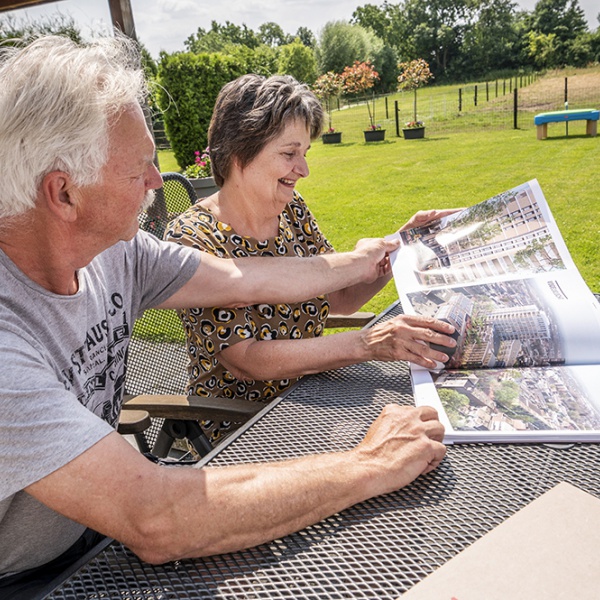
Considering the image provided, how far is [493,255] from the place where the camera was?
1570 millimetres

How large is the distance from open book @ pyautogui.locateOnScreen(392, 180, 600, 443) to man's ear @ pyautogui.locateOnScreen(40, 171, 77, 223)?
2.52 ft

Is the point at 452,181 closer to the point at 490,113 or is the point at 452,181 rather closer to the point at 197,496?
the point at 197,496

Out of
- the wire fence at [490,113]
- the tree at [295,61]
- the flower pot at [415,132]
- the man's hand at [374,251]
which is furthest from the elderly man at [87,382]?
the tree at [295,61]

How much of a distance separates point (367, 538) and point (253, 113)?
1253 mm

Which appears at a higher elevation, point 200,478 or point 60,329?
point 60,329

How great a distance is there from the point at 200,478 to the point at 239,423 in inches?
26.4

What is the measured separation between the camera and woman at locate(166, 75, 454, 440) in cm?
154

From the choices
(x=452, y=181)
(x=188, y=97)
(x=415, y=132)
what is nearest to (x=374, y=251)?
(x=452, y=181)

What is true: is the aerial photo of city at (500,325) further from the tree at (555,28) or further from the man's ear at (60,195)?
the tree at (555,28)

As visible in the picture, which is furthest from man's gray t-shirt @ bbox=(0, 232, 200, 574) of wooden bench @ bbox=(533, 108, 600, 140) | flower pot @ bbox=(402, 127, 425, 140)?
flower pot @ bbox=(402, 127, 425, 140)

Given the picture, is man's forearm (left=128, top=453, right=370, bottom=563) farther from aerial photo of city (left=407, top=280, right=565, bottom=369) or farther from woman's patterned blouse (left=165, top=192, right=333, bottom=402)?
woman's patterned blouse (left=165, top=192, right=333, bottom=402)

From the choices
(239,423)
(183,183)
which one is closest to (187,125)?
(183,183)

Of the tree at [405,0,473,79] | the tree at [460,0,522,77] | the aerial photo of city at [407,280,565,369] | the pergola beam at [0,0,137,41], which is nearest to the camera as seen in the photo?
the aerial photo of city at [407,280,565,369]

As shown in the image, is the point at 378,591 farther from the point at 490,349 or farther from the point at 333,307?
the point at 333,307
